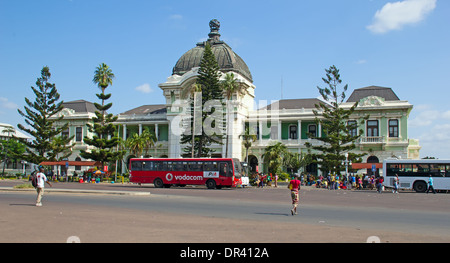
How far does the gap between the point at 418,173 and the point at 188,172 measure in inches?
731

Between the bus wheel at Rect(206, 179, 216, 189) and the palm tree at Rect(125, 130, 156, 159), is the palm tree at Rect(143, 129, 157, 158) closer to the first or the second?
the palm tree at Rect(125, 130, 156, 159)

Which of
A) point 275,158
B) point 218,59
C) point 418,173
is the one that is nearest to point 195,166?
point 275,158

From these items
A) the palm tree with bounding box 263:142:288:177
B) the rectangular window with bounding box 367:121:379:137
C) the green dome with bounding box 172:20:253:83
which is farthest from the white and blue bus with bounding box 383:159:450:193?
the green dome with bounding box 172:20:253:83

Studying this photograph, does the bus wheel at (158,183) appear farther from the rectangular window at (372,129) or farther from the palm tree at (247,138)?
the rectangular window at (372,129)

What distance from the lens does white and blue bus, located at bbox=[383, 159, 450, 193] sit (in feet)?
107

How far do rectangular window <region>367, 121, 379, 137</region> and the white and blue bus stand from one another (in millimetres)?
A: 20185

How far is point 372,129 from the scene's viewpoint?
53.8 m

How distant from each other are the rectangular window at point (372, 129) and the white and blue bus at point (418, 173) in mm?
20185

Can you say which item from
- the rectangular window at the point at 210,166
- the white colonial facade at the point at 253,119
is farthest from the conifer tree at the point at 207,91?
the rectangular window at the point at 210,166

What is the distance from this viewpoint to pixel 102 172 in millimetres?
50188

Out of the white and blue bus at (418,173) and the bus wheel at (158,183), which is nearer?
the white and blue bus at (418,173)

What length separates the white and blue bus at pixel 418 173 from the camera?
32.7 metres

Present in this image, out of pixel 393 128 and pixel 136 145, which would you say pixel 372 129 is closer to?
pixel 393 128
